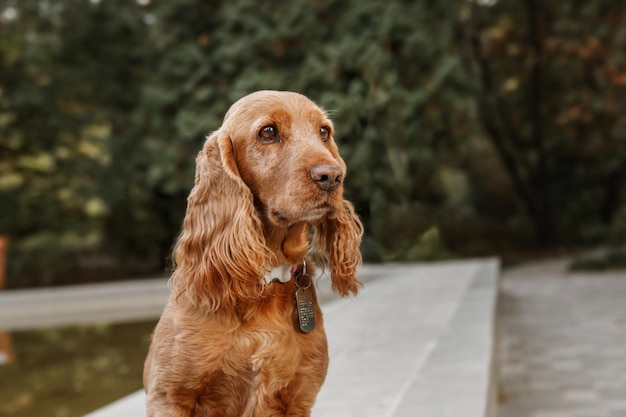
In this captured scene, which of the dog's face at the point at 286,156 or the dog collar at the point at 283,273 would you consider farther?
the dog collar at the point at 283,273

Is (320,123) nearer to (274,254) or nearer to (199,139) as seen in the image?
(274,254)

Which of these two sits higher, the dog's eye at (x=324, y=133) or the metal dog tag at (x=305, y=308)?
the dog's eye at (x=324, y=133)

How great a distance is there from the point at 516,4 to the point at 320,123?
18255 millimetres

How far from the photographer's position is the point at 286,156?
1892 mm

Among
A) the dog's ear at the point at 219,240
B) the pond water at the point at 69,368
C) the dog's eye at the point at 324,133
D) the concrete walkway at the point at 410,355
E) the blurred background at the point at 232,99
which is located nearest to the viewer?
the dog's ear at the point at 219,240

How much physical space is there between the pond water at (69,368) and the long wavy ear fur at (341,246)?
12.2ft

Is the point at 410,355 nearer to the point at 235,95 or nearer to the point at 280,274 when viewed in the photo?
the point at 280,274

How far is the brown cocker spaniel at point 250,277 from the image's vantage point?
6.16 ft

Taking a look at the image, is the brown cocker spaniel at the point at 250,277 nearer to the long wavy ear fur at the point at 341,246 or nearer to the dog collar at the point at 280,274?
the dog collar at the point at 280,274

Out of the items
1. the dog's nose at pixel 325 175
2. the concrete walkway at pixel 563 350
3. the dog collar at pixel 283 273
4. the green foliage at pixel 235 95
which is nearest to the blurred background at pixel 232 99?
the green foliage at pixel 235 95

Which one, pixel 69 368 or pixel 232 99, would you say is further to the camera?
pixel 232 99

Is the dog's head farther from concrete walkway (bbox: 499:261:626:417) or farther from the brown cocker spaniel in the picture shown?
concrete walkway (bbox: 499:261:626:417)

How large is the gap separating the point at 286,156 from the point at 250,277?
1.00ft

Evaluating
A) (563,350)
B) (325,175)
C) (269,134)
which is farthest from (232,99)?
(325,175)
